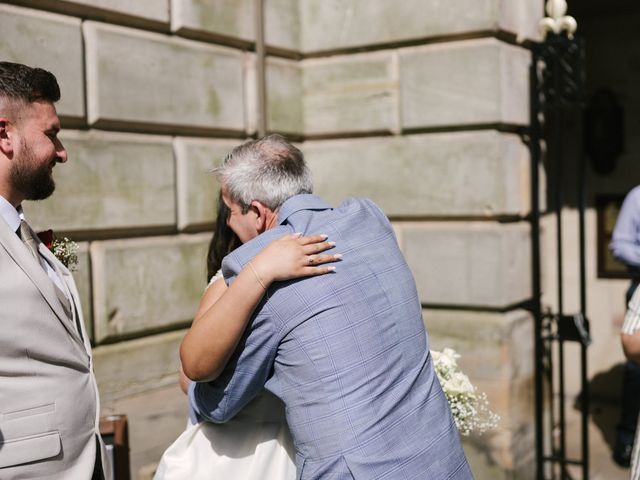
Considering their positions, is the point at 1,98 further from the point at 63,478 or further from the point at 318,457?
the point at 318,457

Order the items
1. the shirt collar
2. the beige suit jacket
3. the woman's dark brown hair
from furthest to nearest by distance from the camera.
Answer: the woman's dark brown hair
the shirt collar
the beige suit jacket

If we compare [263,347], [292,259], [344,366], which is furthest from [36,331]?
[344,366]

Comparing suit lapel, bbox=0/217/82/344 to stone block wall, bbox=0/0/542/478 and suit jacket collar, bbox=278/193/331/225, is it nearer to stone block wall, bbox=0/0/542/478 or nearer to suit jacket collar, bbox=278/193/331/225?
suit jacket collar, bbox=278/193/331/225

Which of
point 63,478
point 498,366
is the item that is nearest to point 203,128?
point 498,366

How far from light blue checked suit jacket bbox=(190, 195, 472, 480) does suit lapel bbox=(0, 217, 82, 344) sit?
496 millimetres

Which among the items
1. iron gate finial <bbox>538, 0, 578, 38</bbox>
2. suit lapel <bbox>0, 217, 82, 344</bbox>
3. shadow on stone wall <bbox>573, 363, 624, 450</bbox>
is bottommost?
shadow on stone wall <bbox>573, 363, 624, 450</bbox>

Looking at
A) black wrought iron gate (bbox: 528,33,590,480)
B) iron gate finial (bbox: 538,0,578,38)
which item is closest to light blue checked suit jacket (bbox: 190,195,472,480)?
black wrought iron gate (bbox: 528,33,590,480)

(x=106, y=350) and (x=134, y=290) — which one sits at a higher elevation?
(x=134, y=290)

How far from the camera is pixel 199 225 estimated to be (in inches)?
186

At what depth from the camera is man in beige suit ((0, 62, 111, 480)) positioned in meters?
2.10

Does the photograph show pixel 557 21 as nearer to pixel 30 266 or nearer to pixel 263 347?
pixel 263 347

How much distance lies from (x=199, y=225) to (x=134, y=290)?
646mm

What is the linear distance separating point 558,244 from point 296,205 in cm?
326

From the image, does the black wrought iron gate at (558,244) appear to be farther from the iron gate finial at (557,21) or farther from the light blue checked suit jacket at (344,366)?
the light blue checked suit jacket at (344,366)
